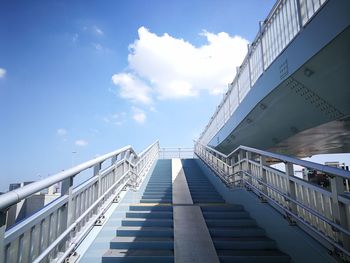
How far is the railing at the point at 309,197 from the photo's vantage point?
2.99m

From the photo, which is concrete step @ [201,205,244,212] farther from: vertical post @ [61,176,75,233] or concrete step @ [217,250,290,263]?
vertical post @ [61,176,75,233]

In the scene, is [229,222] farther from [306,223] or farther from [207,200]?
[207,200]

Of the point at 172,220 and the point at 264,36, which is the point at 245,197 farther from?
the point at 264,36

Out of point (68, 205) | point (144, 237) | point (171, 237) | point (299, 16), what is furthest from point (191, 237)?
point (299, 16)

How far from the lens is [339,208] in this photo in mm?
3029

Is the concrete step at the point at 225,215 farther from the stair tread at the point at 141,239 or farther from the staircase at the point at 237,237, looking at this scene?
the stair tread at the point at 141,239

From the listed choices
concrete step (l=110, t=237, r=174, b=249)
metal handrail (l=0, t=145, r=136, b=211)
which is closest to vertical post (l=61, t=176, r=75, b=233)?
metal handrail (l=0, t=145, r=136, b=211)

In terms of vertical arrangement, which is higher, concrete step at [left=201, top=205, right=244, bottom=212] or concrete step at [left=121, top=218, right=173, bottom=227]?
concrete step at [left=201, top=205, right=244, bottom=212]

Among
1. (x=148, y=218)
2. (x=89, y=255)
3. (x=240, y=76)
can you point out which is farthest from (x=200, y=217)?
(x=240, y=76)

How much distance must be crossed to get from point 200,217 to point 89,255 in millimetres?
2506

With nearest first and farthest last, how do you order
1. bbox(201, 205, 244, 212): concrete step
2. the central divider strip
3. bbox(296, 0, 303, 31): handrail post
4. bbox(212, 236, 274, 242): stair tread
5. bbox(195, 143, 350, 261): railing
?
bbox(195, 143, 350, 261): railing → the central divider strip → bbox(212, 236, 274, 242): stair tread → bbox(296, 0, 303, 31): handrail post → bbox(201, 205, 244, 212): concrete step

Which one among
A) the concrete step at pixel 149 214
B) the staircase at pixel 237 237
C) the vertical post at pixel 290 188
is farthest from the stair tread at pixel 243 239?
the concrete step at pixel 149 214

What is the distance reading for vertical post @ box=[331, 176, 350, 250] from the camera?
9.70 ft

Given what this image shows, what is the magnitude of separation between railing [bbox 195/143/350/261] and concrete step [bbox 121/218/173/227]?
2046 mm
